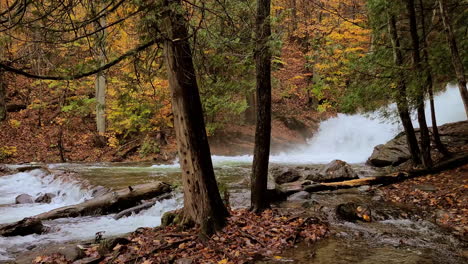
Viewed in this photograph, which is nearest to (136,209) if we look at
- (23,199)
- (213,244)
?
(213,244)

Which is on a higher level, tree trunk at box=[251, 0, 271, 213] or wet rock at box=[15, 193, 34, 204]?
tree trunk at box=[251, 0, 271, 213]

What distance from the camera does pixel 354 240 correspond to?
19.2 ft

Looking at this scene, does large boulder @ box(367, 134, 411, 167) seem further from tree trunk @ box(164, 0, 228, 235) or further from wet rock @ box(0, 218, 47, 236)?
wet rock @ box(0, 218, 47, 236)

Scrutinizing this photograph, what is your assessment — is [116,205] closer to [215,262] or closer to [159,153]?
[215,262]

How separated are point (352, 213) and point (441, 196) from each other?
2.81 meters

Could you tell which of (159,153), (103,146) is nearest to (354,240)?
(159,153)

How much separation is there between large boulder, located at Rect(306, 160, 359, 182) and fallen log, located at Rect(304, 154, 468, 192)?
3.43 ft

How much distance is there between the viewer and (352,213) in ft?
23.5

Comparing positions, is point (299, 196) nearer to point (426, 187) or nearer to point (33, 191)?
point (426, 187)

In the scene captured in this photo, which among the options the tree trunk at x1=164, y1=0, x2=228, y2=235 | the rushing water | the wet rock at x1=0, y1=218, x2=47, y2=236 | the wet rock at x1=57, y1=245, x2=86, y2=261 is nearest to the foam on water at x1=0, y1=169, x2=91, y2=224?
the rushing water

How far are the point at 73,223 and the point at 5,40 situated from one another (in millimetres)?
4995

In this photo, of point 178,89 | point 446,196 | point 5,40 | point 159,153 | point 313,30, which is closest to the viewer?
point 5,40

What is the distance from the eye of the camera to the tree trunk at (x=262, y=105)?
6539 mm

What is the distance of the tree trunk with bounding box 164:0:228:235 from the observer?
5652 mm
